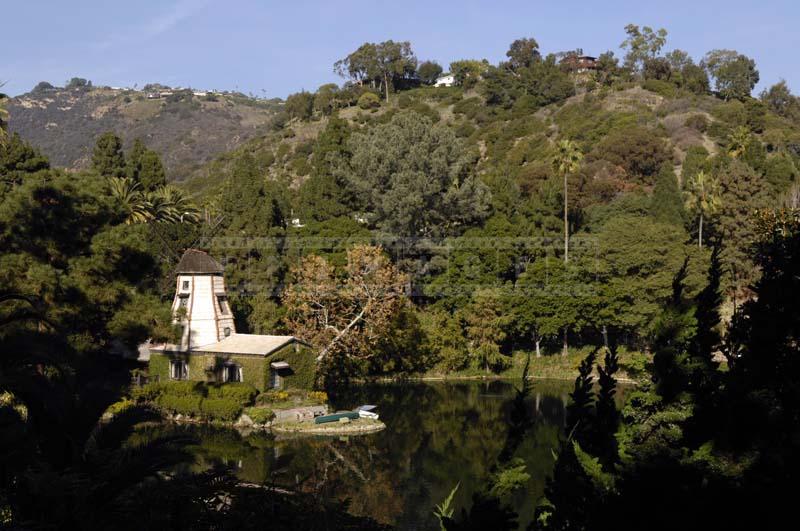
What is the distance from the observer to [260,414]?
36.3m

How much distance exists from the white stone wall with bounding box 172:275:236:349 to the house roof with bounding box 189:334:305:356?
555mm

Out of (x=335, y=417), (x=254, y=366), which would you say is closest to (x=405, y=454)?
(x=335, y=417)

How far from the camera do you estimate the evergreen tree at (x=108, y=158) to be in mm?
59000

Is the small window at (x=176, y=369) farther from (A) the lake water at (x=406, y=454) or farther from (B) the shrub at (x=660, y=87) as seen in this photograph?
(B) the shrub at (x=660, y=87)

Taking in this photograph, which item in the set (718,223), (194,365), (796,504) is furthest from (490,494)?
(718,223)

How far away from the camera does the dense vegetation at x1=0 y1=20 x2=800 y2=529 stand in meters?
10.9

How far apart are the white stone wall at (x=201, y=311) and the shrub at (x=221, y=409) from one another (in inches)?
204

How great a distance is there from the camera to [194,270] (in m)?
42.1

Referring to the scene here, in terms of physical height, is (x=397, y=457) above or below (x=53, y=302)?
below

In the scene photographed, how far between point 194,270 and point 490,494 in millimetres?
34959

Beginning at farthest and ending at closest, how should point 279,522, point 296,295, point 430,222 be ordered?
point 430,222 < point 296,295 < point 279,522

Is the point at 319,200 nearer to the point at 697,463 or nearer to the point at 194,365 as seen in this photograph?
the point at 194,365

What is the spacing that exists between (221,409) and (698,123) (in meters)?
72.7

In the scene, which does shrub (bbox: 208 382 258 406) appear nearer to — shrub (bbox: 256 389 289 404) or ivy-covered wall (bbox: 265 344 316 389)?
shrub (bbox: 256 389 289 404)
